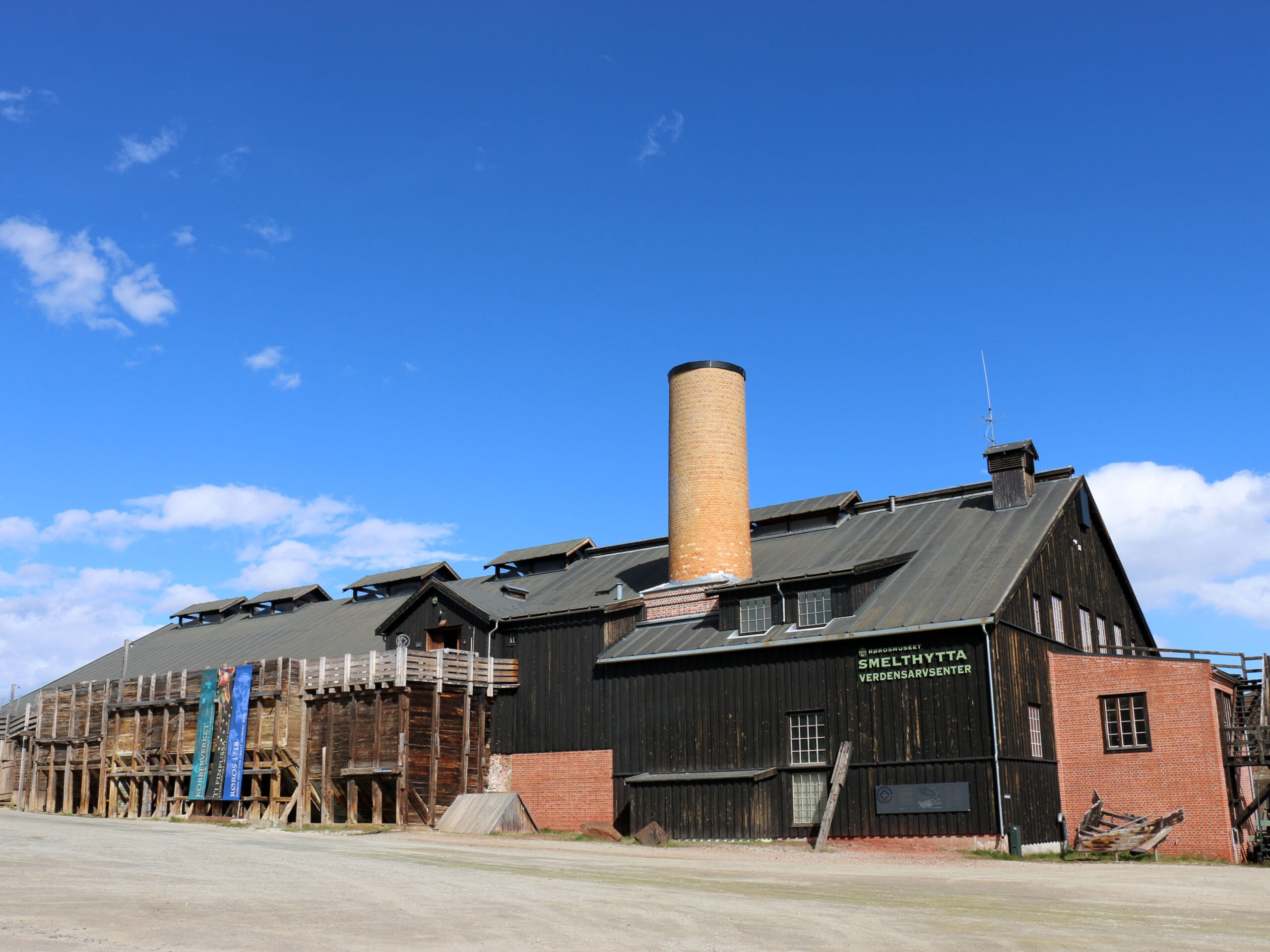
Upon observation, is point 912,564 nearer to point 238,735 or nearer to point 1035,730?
point 1035,730

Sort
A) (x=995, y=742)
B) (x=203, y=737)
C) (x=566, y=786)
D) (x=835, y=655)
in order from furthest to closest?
(x=203, y=737)
(x=566, y=786)
(x=835, y=655)
(x=995, y=742)

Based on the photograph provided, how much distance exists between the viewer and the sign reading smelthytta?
3014 cm

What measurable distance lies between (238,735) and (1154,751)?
29.4 m

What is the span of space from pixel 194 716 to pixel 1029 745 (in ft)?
97.2

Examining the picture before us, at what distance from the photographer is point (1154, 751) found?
99.5ft

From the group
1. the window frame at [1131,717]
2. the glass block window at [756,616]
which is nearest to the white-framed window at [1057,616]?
the window frame at [1131,717]

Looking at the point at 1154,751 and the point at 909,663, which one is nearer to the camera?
the point at 1154,751

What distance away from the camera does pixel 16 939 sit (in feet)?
38.7

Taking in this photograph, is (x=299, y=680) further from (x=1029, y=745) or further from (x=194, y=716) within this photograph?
(x=1029, y=745)

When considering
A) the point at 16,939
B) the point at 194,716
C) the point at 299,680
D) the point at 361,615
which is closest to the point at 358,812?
the point at 299,680

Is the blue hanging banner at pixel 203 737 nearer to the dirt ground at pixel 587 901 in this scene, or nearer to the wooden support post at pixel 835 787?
the dirt ground at pixel 587 901

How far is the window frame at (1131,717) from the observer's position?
30594mm

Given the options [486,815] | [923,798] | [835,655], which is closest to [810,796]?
[923,798]

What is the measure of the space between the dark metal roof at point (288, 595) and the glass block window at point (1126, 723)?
132 feet
